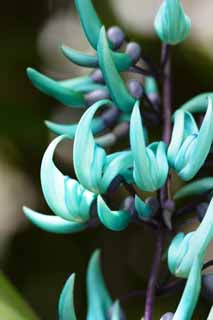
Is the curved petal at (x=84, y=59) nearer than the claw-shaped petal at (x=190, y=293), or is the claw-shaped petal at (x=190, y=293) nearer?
the claw-shaped petal at (x=190, y=293)

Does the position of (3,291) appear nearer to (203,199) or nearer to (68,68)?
(203,199)

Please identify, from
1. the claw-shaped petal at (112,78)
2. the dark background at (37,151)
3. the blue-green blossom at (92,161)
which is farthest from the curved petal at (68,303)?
the dark background at (37,151)

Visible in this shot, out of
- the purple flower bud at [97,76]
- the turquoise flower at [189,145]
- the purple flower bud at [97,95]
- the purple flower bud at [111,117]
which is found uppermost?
the purple flower bud at [97,76]

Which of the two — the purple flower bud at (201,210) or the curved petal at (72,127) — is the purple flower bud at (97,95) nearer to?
the curved petal at (72,127)


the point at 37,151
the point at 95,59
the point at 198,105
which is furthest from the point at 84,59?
the point at 37,151

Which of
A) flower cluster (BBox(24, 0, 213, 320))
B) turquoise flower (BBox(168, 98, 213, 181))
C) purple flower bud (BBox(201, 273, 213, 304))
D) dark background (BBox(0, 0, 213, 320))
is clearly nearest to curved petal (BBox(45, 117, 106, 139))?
flower cluster (BBox(24, 0, 213, 320))

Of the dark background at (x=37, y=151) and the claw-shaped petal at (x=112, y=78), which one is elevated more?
the claw-shaped petal at (x=112, y=78)

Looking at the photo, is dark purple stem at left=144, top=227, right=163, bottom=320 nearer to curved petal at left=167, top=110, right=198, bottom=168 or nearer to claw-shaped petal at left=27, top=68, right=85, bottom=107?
curved petal at left=167, top=110, right=198, bottom=168

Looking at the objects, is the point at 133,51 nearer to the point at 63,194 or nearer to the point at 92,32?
the point at 92,32
